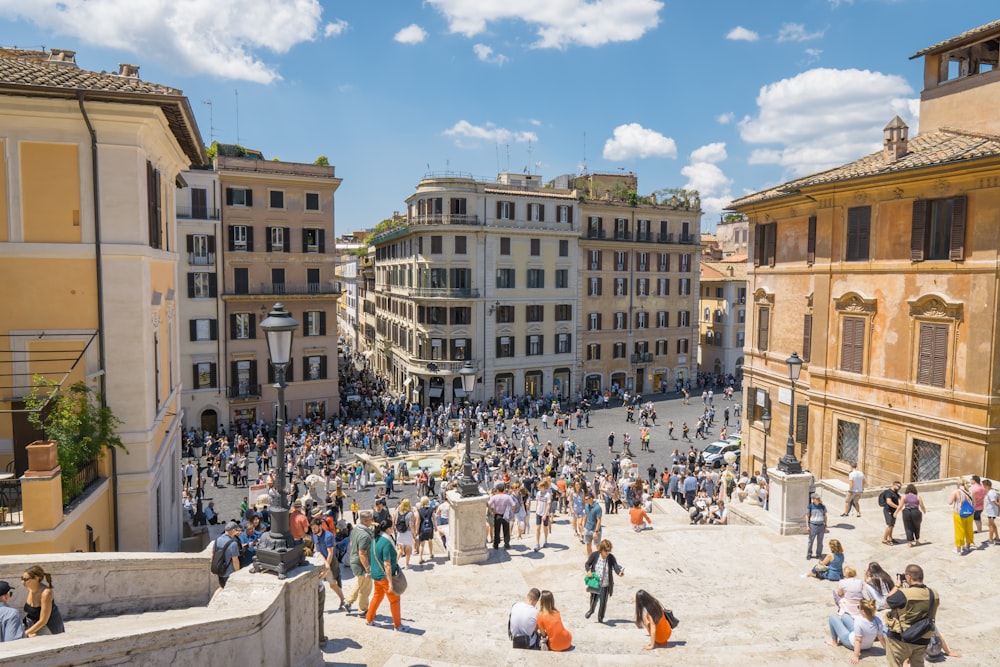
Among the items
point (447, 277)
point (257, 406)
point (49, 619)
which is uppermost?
point (447, 277)

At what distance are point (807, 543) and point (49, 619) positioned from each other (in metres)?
13.4

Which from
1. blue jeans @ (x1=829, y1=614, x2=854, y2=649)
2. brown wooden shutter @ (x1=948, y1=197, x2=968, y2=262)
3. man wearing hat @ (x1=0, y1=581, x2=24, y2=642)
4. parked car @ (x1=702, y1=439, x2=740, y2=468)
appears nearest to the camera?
man wearing hat @ (x1=0, y1=581, x2=24, y2=642)

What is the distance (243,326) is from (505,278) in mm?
17147

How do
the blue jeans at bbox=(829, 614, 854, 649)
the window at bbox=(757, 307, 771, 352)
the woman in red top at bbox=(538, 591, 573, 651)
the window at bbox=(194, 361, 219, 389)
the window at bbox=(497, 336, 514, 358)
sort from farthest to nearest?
the window at bbox=(497, 336, 514, 358)
the window at bbox=(194, 361, 219, 389)
the window at bbox=(757, 307, 771, 352)
the blue jeans at bbox=(829, 614, 854, 649)
the woman in red top at bbox=(538, 591, 573, 651)

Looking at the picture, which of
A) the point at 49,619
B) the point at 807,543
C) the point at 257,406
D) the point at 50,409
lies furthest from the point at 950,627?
the point at 257,406

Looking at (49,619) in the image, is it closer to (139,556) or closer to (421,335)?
(139,556)

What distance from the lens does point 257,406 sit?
3922 cm

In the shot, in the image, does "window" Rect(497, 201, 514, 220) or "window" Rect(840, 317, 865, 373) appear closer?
"window" Rect(840, 317, 865, 373)

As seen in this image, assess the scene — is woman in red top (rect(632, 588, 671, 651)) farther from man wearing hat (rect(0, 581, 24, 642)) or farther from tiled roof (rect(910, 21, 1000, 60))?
tiled roof (rect(910, 21, 1000, 60))

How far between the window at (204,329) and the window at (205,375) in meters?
1.41

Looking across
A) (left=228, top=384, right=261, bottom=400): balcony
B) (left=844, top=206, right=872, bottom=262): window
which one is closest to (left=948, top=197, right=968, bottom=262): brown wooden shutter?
(left=844, top=206, right=872, bottom=262): window

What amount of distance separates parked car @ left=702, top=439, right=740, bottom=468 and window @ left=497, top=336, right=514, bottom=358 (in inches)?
660

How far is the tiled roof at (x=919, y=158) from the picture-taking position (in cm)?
1833

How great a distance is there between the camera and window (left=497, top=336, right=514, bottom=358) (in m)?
46.7
